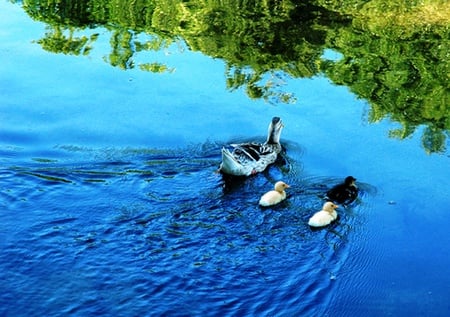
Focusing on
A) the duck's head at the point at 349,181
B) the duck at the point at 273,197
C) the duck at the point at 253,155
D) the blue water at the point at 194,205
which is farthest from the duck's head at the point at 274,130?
the duck's head at the point at 349,181

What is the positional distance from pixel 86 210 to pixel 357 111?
5.47m

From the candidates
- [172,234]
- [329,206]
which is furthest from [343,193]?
[172,234]

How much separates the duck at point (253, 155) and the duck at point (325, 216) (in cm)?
139

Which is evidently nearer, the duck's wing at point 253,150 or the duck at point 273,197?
the duck at point 273,197

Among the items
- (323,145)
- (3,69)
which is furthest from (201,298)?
(3,69)

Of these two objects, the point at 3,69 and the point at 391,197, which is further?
the point at 3,69

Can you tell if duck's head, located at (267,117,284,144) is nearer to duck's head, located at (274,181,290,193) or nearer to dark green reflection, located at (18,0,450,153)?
duck's head, located at (274,181,290,193)

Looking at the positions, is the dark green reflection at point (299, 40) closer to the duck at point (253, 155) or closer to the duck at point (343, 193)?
the duck at point (253, 155)

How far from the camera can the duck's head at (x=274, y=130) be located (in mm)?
11297

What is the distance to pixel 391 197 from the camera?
10.5m

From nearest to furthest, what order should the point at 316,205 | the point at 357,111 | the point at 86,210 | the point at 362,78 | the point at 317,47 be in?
the point at 86,210 < the point at 316,205 < the point at 357,111 < the point at 362,78 < the point at 317,47

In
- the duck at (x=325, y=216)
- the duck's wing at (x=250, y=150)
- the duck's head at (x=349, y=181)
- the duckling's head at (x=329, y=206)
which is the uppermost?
the duck's wing at (x=250, y=150)

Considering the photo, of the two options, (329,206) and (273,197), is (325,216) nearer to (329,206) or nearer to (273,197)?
(329,206)

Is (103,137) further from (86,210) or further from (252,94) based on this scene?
(252,94)
